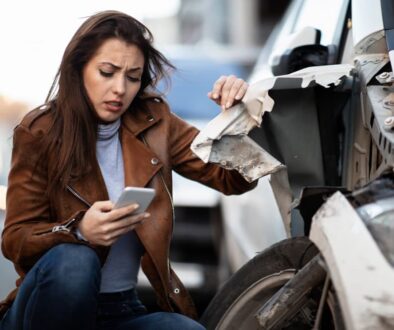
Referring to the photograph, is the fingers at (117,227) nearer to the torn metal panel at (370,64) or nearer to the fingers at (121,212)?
the fingers at (121,212)

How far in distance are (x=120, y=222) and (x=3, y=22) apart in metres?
2.73

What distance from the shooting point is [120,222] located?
2586 millimetres

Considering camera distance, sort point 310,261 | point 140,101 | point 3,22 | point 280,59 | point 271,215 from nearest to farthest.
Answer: point 310,261 < point 140,101 < point 280,59 < point 271,215 < point 3,22

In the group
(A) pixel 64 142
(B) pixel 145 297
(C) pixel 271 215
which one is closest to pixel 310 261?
(A) pixel 64 142

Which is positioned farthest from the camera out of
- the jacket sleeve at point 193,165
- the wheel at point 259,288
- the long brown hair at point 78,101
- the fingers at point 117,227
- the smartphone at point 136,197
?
the jacket sleeve at point 193,165

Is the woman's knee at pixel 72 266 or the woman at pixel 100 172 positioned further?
the woman at pixel 100 172

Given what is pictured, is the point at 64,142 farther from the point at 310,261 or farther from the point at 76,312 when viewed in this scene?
the point at 310,261

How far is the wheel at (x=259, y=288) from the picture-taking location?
2695 mm

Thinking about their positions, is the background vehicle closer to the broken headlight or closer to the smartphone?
the smartphone

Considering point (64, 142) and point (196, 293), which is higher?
point (64, 142)

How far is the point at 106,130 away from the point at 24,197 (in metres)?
0.32

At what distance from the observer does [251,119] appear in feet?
9.44

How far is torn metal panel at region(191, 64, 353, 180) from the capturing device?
111 inches

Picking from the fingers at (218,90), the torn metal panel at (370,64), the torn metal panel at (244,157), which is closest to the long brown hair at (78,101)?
the fingers at (218,90)
